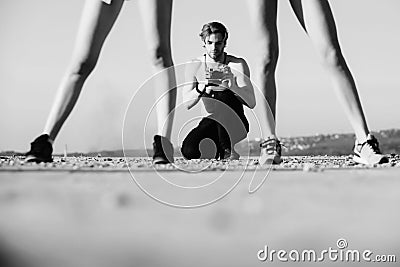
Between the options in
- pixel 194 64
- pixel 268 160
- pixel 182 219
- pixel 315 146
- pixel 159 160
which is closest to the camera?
pixel 182 219

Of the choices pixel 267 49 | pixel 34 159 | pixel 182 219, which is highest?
pixel 267 49

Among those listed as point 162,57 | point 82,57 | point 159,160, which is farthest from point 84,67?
point 159,160

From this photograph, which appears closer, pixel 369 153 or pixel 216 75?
pixel 369 153

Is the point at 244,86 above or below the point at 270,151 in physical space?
above

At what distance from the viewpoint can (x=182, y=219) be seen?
109cm

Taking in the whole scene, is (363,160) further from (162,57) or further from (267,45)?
(162,57)

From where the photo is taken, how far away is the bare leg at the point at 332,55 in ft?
5.54

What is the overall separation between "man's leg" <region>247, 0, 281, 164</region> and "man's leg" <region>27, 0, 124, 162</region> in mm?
359

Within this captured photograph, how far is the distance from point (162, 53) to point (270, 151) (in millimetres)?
369

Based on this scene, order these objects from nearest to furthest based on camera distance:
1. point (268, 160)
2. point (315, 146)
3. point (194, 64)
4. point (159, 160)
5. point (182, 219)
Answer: point (182, 219)
point (159, 160)
point (268, 160)
point (194, 64)
point (315, 146)

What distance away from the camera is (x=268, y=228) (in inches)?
41.8

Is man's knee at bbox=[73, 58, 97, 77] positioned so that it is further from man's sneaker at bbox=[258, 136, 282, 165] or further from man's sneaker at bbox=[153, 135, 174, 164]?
man's sneaker at bbox=[258, 136, 282, 165]

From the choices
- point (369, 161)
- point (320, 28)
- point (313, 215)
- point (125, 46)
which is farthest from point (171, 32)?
point (313, 215)

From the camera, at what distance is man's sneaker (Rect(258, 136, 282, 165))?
5.29 feet
